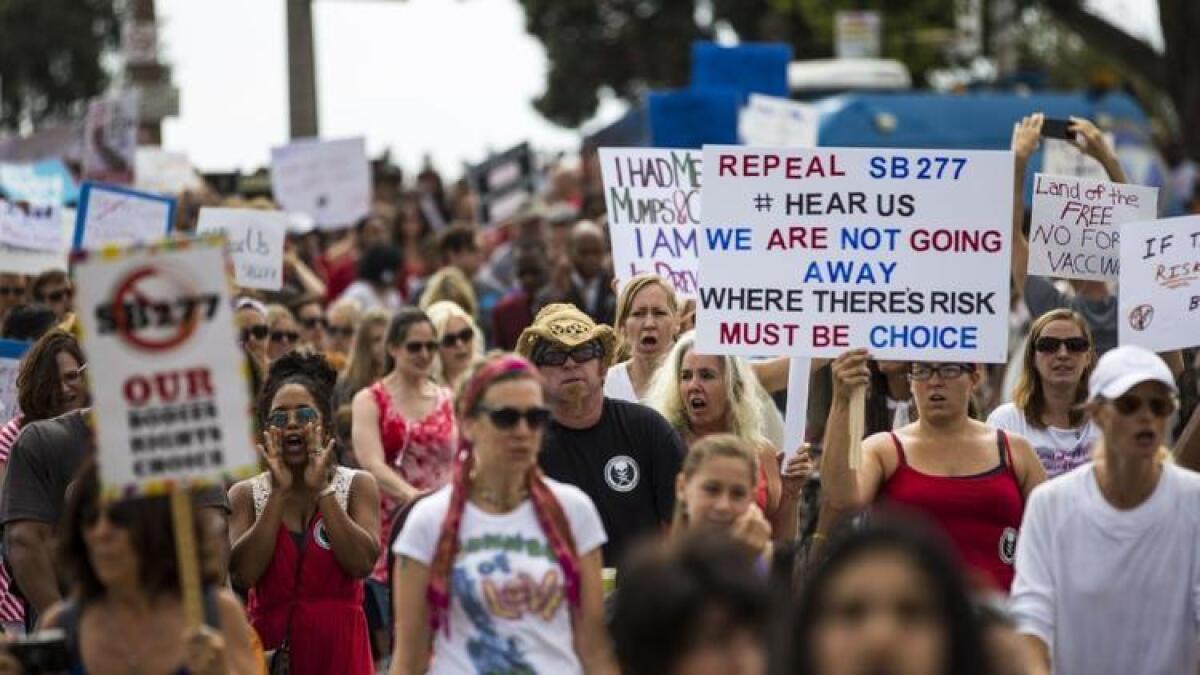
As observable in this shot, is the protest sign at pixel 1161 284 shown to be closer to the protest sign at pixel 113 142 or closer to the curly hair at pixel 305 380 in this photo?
the curly hair at pixel 305 380

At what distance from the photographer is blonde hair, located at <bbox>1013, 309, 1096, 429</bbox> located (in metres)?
10.4

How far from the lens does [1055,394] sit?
34.0 ft

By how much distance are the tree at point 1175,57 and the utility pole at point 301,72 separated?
1044cm

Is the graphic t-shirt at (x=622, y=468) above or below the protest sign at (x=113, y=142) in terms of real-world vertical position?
below

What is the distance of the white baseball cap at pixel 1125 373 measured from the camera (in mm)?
7707

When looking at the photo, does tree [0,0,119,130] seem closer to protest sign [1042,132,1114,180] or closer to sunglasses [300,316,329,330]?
protest sign [1042,132,1114,180]

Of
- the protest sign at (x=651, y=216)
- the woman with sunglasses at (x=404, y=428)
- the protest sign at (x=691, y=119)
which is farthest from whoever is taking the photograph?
the protest sign at (x=691, y=119)

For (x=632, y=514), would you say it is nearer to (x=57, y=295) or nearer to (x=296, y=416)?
(x=296, y=416)

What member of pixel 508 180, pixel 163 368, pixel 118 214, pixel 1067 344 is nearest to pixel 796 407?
pixel 1067 344

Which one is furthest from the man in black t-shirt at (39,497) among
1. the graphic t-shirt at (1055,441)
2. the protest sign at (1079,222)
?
the protest sign at (1079,222)

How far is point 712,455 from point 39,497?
103 inches

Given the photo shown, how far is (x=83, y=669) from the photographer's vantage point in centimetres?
693

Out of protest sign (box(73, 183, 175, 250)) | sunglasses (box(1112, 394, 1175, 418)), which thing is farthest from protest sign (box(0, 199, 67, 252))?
sunglasses (box(1112, 394, 1175, 418))

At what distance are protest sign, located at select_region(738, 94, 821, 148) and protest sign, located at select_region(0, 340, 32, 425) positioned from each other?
6.98 metres
